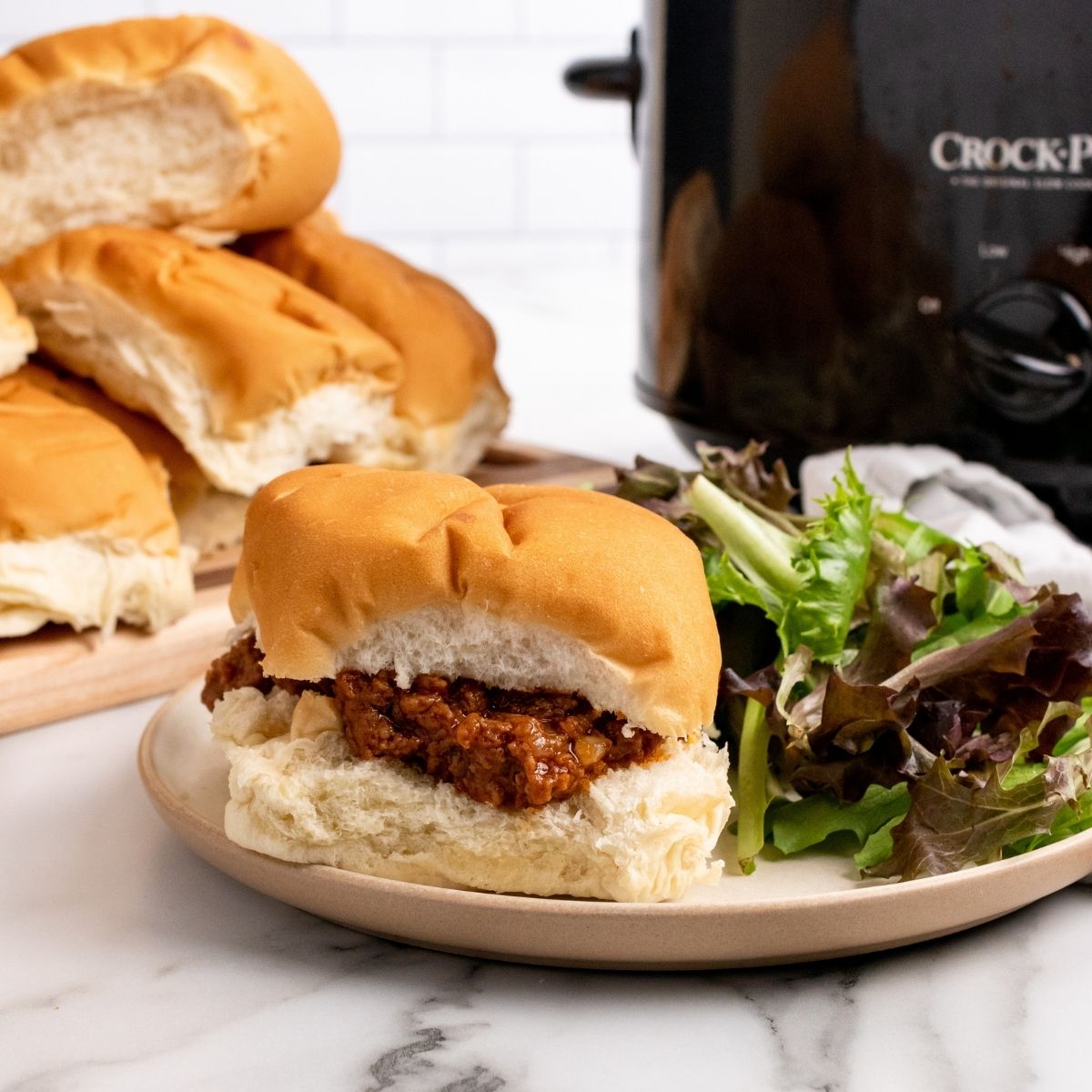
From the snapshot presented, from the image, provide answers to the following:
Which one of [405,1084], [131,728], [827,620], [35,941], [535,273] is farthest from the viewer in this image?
[535,273]

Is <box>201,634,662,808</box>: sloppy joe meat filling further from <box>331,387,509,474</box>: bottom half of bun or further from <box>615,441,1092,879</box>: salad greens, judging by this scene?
<box>331,387,509,474</box>: bottom half of bun

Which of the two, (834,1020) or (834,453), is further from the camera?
(834,453)

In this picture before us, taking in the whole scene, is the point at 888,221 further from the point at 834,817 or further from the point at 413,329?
the point at 834,817

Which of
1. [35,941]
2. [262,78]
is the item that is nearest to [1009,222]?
[262,78]

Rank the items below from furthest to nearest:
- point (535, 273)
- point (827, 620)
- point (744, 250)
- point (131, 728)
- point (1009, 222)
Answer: point (535, 273)
point (744, 250)
point (1009, 222)
point (131, 728)
point (827, 620)

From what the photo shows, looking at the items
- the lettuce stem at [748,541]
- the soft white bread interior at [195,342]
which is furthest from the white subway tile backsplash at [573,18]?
the lettuce stem at [748,541]

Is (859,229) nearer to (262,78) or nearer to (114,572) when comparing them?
(262,78)

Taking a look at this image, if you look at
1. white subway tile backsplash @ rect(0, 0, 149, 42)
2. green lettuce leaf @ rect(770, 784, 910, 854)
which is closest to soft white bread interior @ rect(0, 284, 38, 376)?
green lettuce leaf @ rect(770, 784, 910, 854)

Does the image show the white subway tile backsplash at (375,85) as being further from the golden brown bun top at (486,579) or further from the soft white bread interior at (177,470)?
the golden brown bun top at (486,579)

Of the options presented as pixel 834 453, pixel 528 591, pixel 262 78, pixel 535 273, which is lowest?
pixel 535 273
